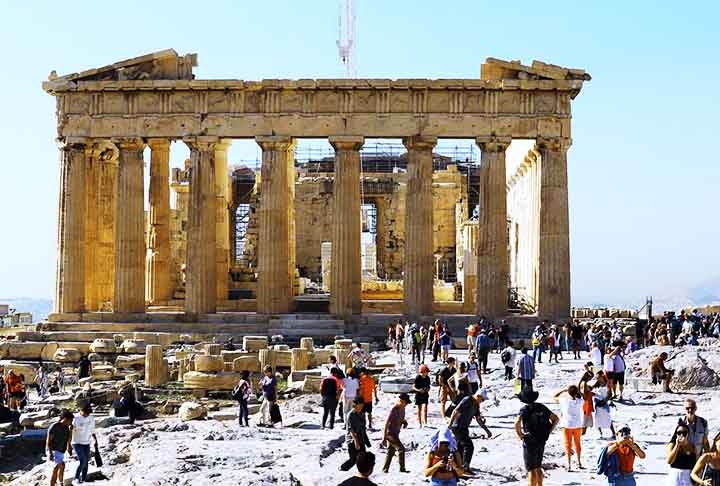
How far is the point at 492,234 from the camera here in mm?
43500

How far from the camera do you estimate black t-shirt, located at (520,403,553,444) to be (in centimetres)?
1455

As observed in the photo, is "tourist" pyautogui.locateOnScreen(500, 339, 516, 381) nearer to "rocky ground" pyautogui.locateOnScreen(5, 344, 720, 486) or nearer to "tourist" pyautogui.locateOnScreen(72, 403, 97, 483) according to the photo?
"rocky ground" pyautogui.locateOnScreen(5, 344, 720, 486)

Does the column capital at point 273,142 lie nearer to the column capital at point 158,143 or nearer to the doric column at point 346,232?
the doric column at point 346,232

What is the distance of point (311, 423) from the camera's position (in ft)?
75.0

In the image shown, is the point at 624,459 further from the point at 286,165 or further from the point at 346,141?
the point at 286,165

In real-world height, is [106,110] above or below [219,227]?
above

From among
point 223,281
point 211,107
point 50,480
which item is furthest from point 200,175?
point 50,480

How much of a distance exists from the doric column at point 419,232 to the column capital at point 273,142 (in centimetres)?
473

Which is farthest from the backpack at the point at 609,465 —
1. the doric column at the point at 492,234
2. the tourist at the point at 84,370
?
the doric column at the point at 492,234

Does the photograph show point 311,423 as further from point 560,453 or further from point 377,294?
point 377,294

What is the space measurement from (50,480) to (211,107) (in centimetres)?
2826

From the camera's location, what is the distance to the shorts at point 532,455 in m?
14.4

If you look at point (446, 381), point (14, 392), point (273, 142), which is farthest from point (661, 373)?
point (273, 142)

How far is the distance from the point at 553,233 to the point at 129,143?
17.3 meters
